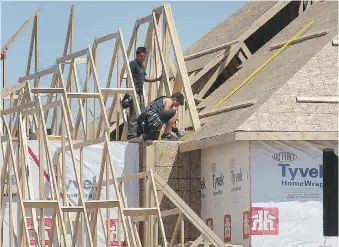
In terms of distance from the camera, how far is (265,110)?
80.7ft

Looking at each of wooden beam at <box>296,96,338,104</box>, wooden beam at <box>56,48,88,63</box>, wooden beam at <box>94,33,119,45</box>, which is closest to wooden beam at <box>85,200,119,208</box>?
wooden beam at <box>296,96,338,104</box>

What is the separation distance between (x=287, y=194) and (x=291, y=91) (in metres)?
1.95

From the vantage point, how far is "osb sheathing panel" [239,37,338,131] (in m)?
24.2

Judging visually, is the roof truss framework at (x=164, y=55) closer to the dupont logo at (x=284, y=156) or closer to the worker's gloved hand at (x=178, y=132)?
the worker's gloved hand at (x=178, y=132)

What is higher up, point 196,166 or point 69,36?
point 69,36

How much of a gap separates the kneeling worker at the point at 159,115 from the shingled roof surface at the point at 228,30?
15.8 ft

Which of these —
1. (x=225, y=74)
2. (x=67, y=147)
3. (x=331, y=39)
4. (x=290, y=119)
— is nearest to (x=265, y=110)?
(x=290, y=119)

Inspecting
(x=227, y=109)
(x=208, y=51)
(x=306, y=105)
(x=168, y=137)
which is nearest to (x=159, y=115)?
(x=168, y=137)

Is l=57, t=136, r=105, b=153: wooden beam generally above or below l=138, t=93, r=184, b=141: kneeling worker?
below

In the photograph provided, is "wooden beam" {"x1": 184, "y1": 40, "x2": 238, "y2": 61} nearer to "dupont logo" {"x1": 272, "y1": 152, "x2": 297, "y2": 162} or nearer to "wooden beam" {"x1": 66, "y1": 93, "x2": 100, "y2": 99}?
"wooden beam" {"x1": 66, "y1": 93, "x2": 100, "y2": 99}

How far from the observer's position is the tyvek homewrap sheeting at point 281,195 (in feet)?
78.8

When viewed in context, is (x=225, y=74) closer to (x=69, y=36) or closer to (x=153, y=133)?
(x=69, y=36)

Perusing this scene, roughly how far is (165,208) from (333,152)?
3.63m

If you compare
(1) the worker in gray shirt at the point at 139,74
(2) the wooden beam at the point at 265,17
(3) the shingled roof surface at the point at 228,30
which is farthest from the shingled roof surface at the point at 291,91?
(3) the shingled roof surface at the point at 228,30
